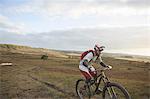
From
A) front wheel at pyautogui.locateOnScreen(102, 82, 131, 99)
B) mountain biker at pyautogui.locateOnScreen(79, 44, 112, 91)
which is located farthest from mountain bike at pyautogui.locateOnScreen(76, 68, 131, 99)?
mountain biker at pyautogui.locateOnScreen(79, 44, 112, 91)

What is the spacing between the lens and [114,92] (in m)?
10.7

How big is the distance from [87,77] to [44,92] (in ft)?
13.2

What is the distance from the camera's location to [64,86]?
17.4 m

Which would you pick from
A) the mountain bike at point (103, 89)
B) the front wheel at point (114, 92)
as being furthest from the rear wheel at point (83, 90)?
the front wheel at point (114, 92)

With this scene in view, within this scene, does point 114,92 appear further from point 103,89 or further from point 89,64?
point 89,64

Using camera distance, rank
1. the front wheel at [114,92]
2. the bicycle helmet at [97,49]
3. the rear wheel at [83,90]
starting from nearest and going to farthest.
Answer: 1. the front wheel at [114,92]
2. the bicycle helmet at [97,49]
3. the rear wheel at [83,90]

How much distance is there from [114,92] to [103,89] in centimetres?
54

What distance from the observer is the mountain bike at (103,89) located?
10.4 meters

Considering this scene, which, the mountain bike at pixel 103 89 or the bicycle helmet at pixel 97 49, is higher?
the bicycle helmet at pixel 97 49

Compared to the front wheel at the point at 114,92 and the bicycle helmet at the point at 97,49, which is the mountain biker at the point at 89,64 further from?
the front wheel at the point at 114,92

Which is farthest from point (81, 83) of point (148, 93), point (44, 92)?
point (148, 93)

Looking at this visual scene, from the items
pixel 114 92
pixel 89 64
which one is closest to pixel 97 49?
Answer: pixel 89 64

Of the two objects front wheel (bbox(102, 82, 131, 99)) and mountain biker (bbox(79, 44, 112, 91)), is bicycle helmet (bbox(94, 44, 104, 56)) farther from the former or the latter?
front wheel (bbox(102, 82, 131, 99))

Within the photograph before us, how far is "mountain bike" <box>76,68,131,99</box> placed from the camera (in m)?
10.4
